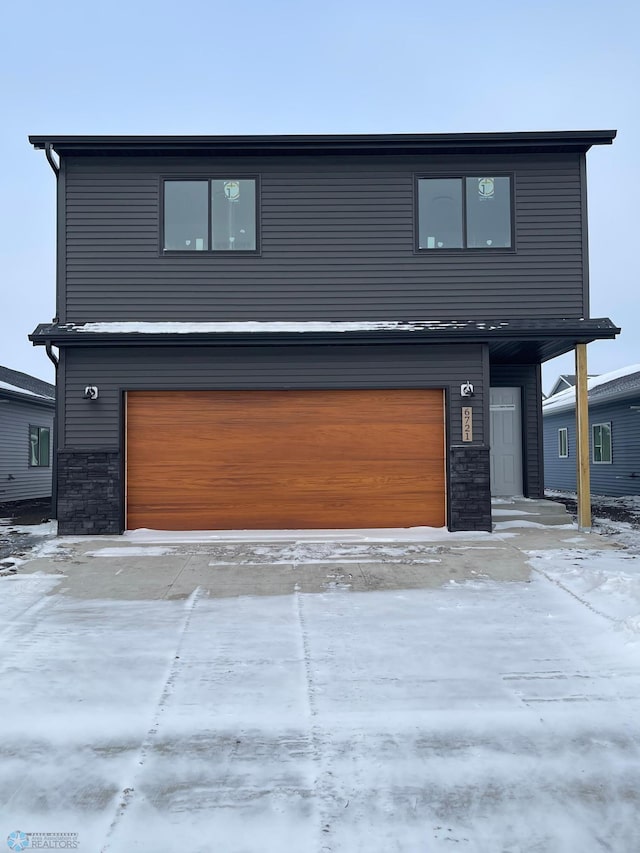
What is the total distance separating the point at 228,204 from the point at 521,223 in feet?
14.8

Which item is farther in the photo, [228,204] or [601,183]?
[601,183]

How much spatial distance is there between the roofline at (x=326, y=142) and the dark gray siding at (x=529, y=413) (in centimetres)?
419

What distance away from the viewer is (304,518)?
30.7 feet

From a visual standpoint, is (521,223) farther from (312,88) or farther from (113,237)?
(312,88)

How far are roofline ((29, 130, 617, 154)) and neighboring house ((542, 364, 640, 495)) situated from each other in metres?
7.46

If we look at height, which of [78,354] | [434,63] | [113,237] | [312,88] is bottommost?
[78,354]

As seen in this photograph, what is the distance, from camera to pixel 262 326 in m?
9.23

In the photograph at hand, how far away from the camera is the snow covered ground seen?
8.36ft

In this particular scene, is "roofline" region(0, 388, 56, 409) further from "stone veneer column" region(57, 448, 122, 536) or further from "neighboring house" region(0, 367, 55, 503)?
"stone veneer column" region(57, 448, 122, 536)

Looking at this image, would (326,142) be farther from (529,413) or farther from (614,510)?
(614,510)

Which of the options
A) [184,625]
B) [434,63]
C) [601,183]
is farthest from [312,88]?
[184,625]

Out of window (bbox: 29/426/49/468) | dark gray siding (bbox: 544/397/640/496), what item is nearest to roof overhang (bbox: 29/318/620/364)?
dark gray siding (bbox: 544/397/640/496)

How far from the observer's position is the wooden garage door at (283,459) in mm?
9312

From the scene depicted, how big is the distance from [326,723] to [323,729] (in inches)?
2.5
